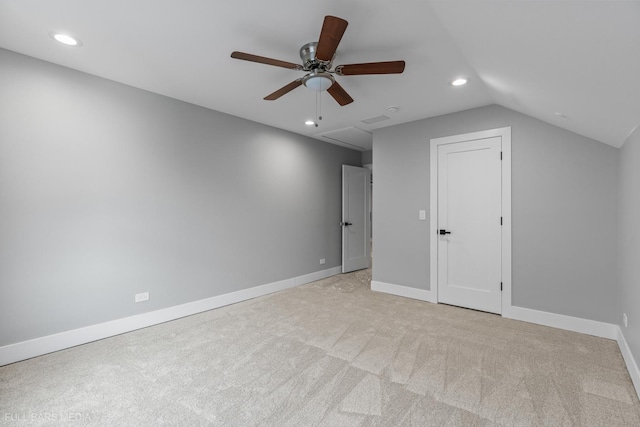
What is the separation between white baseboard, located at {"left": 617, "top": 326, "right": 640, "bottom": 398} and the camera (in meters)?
1.93

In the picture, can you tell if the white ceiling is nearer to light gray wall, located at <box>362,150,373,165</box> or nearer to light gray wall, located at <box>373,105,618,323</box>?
light gray wall, located at <box>373,105,618,323</box>

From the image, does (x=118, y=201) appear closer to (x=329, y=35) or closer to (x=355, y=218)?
(x=329, y=35)

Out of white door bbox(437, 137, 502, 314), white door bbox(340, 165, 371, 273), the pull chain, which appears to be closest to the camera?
the pull chain

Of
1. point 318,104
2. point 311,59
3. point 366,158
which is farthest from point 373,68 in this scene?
point 366,158

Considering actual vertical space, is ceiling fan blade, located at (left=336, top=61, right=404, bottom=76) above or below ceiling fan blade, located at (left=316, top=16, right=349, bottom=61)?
below

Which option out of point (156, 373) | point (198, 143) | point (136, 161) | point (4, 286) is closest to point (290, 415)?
point (156, 373)

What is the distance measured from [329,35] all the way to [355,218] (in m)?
4.26

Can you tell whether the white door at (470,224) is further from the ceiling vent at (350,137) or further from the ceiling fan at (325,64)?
the ceiling fan at (325,64)

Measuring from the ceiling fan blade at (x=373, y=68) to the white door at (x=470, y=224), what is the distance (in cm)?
209

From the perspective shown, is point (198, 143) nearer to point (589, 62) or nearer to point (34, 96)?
point (34, 96)

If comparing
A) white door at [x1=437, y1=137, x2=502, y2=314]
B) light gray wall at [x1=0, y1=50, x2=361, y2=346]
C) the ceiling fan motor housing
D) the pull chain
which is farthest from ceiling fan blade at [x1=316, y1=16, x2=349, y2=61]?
white door at [x1=437, y1=137, x2=502, y2=314]

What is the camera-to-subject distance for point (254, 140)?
13.6ft

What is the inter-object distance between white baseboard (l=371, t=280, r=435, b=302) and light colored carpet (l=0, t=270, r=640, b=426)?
71 cm

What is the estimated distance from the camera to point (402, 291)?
4137mm
